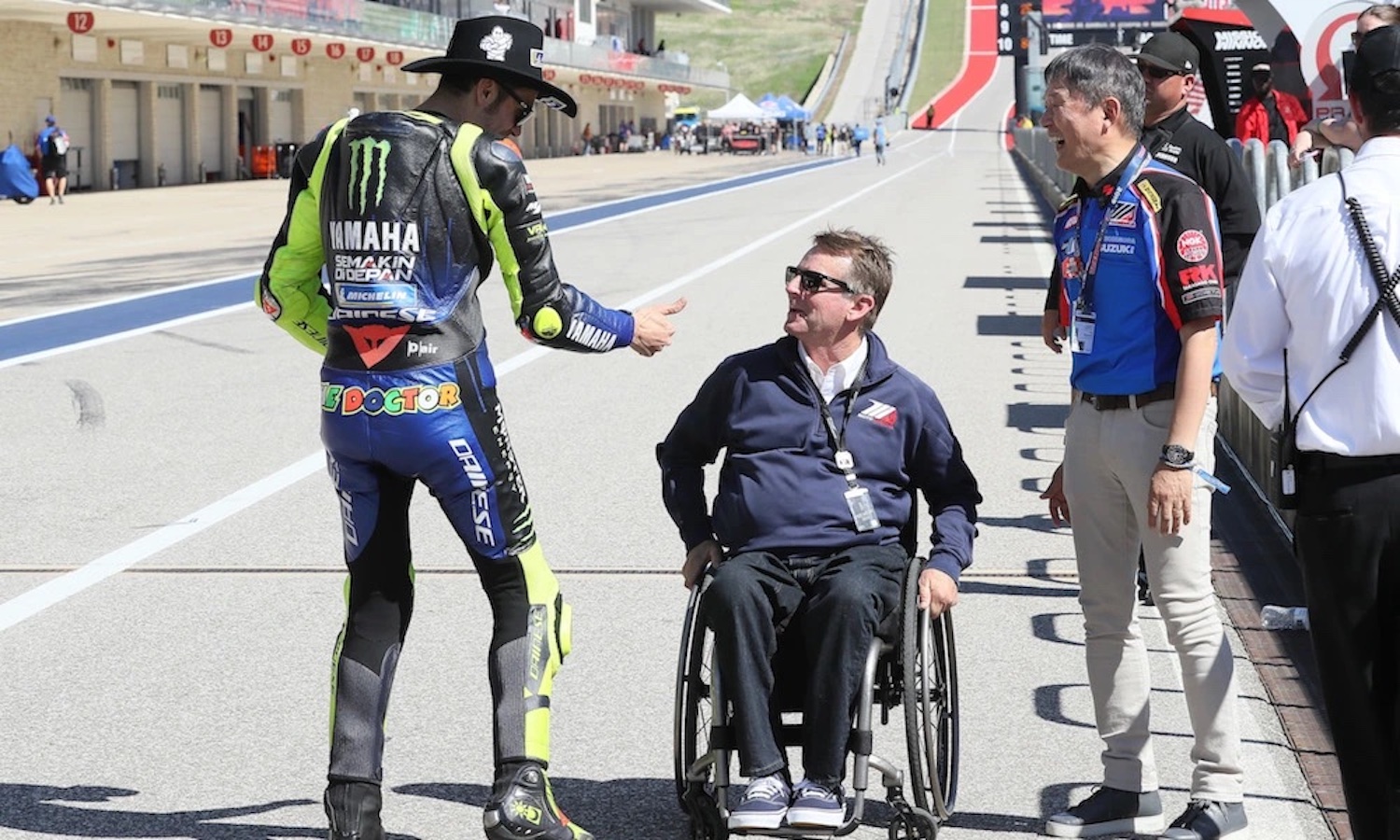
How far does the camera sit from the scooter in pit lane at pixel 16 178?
3903 centimetres

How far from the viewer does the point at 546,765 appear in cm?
442

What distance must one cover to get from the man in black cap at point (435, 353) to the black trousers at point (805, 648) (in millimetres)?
438

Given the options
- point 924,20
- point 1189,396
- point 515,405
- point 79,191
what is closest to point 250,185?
point 79,191

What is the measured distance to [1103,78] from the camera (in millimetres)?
4574

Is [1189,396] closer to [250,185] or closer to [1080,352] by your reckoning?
[1080,352]

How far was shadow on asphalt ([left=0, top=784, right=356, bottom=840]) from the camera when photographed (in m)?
4.63

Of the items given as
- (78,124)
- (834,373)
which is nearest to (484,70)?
(834,373)

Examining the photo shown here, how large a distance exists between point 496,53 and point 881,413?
1221mm

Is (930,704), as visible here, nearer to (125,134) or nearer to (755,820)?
(755,820)

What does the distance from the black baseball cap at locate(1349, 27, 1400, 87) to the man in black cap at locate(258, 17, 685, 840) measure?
1.65 m

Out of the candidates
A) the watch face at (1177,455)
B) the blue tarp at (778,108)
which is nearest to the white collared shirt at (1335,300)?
the watch face at (1177,455)

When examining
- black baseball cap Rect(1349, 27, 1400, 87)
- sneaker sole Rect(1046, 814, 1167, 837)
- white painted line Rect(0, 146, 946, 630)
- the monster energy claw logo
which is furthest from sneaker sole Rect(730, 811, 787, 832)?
white painted line Rect(0, 146, 946, 630)

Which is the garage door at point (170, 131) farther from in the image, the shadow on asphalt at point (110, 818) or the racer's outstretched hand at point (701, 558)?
the racer's outstretched hand at point (701, 558)

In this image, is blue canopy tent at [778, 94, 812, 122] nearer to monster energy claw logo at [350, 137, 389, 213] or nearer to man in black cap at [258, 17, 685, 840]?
man in black cap at [258, 17, 685, 840]
